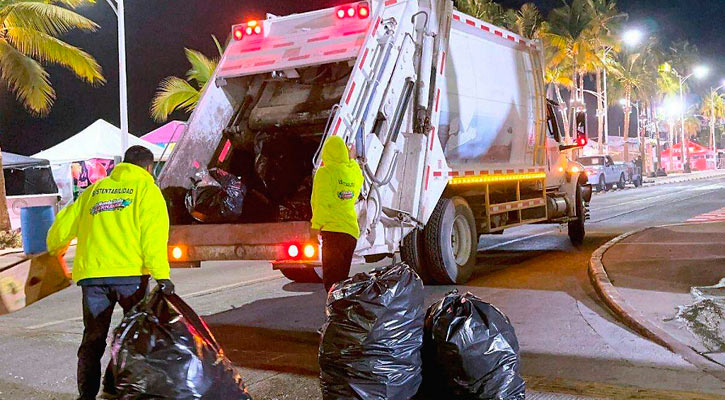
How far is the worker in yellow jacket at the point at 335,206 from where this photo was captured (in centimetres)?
563

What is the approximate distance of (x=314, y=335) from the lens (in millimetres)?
6090

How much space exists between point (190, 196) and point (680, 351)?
14.3 feet

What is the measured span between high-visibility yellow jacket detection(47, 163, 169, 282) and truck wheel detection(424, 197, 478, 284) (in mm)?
4379

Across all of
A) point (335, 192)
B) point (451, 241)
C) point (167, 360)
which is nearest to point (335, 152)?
point (335, 192)

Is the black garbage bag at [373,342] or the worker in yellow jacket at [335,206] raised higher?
the worker in yellow jacket at [335,206]

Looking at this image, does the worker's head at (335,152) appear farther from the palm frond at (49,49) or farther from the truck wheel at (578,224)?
the palm frond at (49,49)

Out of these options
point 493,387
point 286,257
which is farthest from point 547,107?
point 493,387

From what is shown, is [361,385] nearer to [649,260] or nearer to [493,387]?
[493,387]

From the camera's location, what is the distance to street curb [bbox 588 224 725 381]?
490 cm

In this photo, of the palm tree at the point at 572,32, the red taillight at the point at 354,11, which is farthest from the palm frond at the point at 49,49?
the palm tree at the point at 572,32

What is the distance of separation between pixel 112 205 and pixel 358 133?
3.03m

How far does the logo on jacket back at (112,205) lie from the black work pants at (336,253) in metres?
2.13

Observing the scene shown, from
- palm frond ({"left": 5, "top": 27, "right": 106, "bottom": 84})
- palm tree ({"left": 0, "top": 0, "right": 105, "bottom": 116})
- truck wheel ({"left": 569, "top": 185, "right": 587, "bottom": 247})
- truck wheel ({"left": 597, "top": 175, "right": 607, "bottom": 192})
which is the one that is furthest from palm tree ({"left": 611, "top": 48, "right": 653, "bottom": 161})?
palm tree ({"left": 0, "top": 0, "right": 105, "bottom": 116})

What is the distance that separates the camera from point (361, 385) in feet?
12.6
